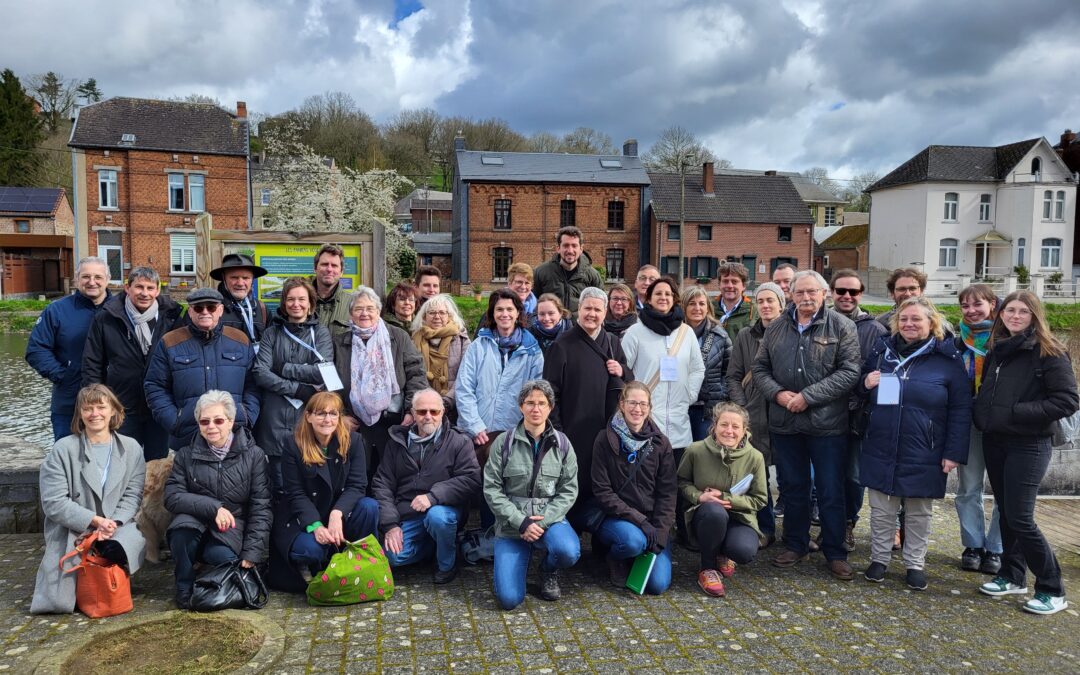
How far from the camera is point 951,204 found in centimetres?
4369

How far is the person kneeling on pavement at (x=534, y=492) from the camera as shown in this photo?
4.57m

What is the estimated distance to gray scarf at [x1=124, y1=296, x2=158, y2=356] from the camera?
17.4ft

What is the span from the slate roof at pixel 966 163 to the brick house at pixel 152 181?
125 feet

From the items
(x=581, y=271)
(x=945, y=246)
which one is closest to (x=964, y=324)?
(x=581, y=271)

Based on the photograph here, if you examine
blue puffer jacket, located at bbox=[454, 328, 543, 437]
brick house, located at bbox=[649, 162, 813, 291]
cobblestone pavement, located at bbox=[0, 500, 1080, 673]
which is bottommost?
cobblestone pavement, located at bbox=[0, 500, 1080, 673]

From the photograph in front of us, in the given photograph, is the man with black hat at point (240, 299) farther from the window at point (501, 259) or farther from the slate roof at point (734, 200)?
the slate roof at point (734, 200)

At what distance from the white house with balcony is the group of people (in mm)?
42926

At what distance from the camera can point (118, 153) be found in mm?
34531

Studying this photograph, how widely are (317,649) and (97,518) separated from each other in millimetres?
1698

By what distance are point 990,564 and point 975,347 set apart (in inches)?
60.7

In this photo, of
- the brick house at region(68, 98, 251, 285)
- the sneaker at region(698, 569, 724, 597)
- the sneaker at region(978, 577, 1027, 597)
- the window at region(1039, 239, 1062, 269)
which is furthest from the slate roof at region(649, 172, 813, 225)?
the sneaker at region(698, 569, 724, 597)

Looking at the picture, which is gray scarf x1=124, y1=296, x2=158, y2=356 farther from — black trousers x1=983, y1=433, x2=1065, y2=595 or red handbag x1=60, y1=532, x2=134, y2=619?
black trousers x1=983, y1=433, x2=1065, y2=595

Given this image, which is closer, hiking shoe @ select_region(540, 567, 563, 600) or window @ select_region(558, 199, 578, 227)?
hiking shoe @ select_region(540, 567, 563, 600)

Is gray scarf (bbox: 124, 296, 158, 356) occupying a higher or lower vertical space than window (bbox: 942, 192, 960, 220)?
lower
